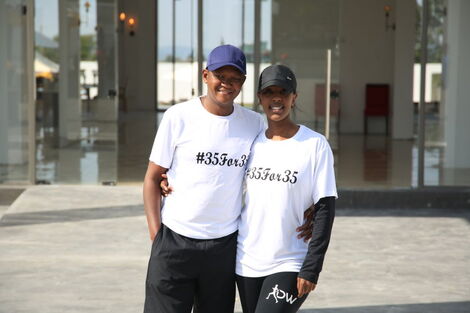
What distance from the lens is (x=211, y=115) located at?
3.18m

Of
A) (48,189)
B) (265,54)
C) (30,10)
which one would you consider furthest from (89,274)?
(265,54)

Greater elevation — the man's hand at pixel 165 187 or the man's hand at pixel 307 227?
the man's hand at pixel 165 187

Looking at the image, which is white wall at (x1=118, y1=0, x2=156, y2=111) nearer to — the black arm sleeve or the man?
the man

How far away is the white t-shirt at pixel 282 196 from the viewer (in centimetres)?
301

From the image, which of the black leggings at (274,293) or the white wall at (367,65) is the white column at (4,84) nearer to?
the white wall at (367,65)

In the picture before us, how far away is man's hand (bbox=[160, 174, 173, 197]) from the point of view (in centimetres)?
323

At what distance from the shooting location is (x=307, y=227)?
3.07 meters

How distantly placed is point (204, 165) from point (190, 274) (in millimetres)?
390

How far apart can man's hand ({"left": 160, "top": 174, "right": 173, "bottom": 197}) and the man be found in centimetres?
2

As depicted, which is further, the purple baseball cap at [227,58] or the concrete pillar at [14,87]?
the concrete pillar at [14,87]

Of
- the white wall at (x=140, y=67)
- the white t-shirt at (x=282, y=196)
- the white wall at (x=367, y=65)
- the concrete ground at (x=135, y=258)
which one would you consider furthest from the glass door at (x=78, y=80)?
the white wall at (x=140, y=67)

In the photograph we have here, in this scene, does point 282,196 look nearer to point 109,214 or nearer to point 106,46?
point 109,214

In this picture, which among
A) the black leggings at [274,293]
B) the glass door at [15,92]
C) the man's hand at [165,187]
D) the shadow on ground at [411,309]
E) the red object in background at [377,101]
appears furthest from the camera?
the red object in background at [377,101]

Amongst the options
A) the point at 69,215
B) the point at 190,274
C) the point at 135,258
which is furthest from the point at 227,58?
the point at 69,215
